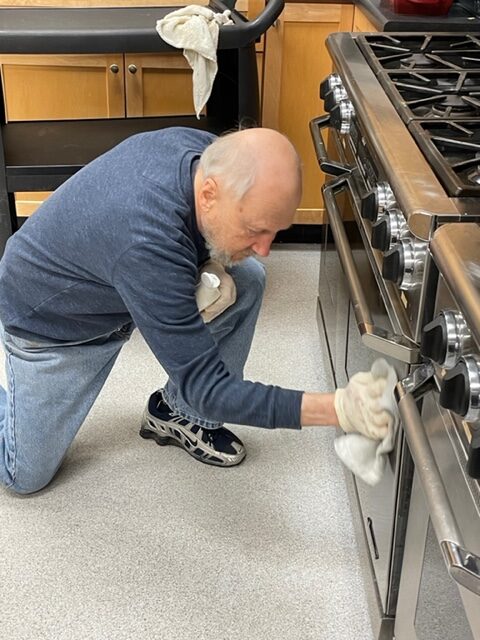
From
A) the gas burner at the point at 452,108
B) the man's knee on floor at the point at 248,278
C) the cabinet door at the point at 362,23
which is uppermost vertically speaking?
the gas burner at the point at 452,108

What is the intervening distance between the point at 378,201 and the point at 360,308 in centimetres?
16

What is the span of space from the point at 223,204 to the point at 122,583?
2.43ft

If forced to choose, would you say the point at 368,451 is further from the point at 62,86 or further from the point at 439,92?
the point at 62,86

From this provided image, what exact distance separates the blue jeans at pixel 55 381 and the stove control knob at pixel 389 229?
0.53 meters

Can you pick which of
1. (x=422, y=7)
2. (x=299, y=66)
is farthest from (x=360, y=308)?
(x=299, y=66)

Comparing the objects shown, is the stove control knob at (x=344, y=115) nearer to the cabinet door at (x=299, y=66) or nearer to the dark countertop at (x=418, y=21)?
the dark countertop at (x=418, y=21)

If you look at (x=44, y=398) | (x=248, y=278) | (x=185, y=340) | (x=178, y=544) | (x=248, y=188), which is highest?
(x=248, y=188)

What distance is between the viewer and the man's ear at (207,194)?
1332 mm

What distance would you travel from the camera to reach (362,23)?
223 cm

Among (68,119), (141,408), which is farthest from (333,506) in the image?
(68,119)

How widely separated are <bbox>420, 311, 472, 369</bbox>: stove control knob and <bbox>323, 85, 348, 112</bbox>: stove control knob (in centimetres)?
80

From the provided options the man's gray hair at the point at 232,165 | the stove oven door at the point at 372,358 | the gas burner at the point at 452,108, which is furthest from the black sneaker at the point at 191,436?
the gas burner at the point at 452,108

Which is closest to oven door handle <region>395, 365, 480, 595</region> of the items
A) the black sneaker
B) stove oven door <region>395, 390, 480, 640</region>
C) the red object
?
stove oven door <region>395, 390, 480, 640</region>

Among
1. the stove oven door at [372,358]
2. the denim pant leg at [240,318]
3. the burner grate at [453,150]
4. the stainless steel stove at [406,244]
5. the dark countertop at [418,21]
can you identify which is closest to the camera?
the stainless steel stove at [406,244]
